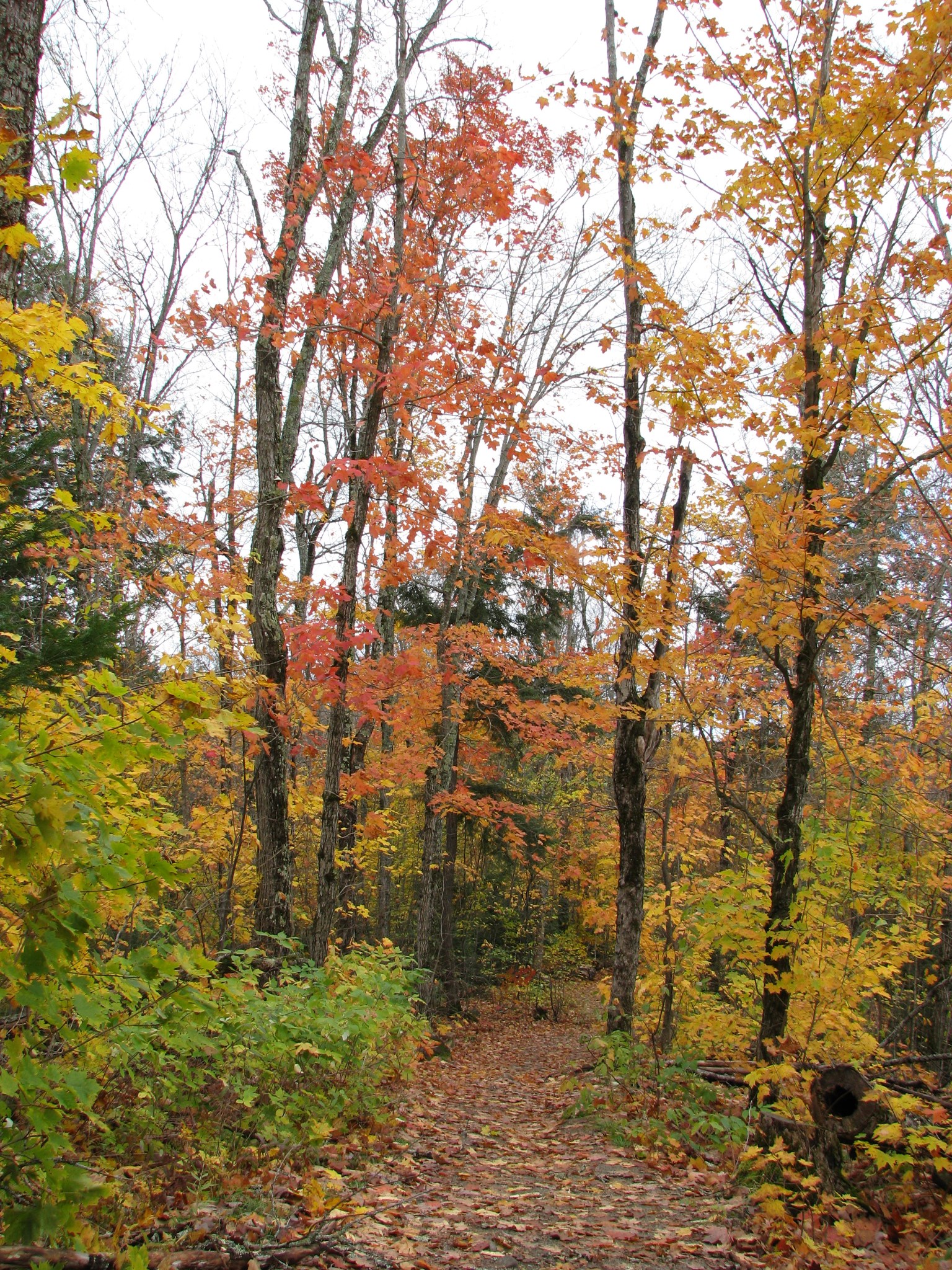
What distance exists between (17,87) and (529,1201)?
6.36 metres

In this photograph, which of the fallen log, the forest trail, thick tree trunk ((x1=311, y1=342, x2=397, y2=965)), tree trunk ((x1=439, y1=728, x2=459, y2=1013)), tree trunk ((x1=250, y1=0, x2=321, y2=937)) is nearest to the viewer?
the fallen log

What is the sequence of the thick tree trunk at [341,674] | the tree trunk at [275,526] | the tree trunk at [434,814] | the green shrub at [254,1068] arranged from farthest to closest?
the tree trunk at [434,814]
the thick tree trunk at [341,674]
the tree trunk at [275,526]
the green shrub at [254,1068]

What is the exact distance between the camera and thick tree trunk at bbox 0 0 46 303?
359 cm

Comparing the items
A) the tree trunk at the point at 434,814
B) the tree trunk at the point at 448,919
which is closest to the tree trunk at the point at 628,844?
the tree trunk at the point at 434,814

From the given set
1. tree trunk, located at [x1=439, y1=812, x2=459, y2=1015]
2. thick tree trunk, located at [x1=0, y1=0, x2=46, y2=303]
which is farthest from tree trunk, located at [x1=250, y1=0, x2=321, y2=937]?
tree trunk, located at [x1=439, y1=812, x2=459, y2=1015]

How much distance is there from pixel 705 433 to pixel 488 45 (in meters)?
5.86

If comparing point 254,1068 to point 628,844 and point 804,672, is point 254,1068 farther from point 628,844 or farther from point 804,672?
point 628,844

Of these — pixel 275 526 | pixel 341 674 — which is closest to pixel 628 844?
pixel 341 674

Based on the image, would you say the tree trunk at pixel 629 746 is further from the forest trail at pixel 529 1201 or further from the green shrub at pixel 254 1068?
the green shrub at pixel 254 1068

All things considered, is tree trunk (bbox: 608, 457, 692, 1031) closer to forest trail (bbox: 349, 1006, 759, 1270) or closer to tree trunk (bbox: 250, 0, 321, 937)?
forest trail (bbox: 349, 1006, 759, 1270)

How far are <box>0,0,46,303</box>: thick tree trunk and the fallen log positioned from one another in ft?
12.1

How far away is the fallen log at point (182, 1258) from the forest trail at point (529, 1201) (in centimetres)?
45

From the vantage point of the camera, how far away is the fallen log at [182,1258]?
6.41ft

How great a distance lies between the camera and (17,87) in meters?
3.73
